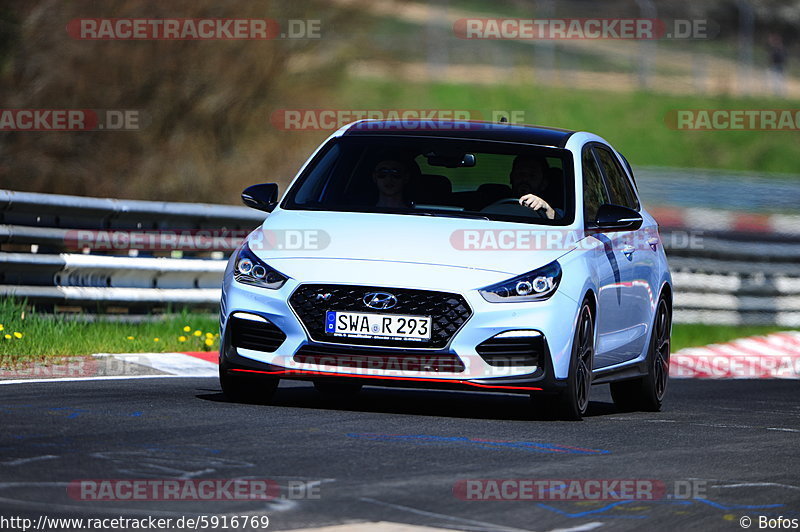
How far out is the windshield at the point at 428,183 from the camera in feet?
34.4

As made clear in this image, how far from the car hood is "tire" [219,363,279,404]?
69 centimetres

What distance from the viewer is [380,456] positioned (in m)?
7.82

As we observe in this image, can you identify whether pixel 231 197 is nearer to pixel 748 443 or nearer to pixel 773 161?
pixel 748 443

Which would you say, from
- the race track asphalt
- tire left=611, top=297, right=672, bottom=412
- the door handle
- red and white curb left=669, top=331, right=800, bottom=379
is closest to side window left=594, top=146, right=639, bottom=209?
the door handle

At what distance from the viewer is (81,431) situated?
8.05 metres

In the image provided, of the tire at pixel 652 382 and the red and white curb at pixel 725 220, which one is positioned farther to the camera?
the red and white curb at pixel 725 220

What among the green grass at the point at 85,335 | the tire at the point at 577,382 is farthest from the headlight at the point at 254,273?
the green grass at the point at 85,335

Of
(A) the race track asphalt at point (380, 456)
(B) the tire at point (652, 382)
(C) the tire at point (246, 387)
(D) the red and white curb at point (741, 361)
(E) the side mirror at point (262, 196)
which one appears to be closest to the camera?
(A) the race track asphalt at point (380, 456)

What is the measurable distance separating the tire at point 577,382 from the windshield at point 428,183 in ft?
2.30

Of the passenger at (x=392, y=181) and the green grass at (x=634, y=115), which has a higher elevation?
the green grass at (x=634, y=115)

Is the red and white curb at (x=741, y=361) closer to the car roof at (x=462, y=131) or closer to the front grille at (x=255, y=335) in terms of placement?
the car roof at (x=462, y=131)

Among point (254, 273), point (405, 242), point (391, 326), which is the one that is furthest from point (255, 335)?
point (405, 242)

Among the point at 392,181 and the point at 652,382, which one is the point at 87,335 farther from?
the point at 652,382

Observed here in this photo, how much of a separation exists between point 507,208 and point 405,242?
1.01 m
